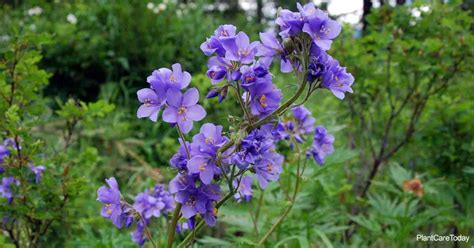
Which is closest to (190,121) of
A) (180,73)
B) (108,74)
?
(180,73)

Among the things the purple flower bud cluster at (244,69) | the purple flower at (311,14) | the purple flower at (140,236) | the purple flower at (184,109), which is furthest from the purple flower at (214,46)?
the purple flower at (140,236)

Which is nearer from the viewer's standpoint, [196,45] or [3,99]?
[3,99]

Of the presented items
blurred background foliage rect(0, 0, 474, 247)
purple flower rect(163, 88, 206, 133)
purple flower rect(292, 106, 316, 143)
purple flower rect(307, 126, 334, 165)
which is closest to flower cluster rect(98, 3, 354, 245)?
purple flower rect(163, 88, 206, 133)

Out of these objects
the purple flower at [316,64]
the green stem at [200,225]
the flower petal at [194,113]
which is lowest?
the green stem at [200,225]

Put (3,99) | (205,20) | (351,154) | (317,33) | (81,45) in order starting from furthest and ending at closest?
1. (205,20)
2. (81,45)
3. (351,154)
4. (3,99)
5. (317,33)

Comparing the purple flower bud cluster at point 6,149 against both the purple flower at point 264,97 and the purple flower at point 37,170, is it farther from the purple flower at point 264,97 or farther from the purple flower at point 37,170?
the purple flower at point 264,97

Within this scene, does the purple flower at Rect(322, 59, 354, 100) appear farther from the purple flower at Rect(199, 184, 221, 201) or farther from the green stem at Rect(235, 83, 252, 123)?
the purple flower at Rect(199, 184, 221, 201)

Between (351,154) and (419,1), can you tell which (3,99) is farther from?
(419,1)
